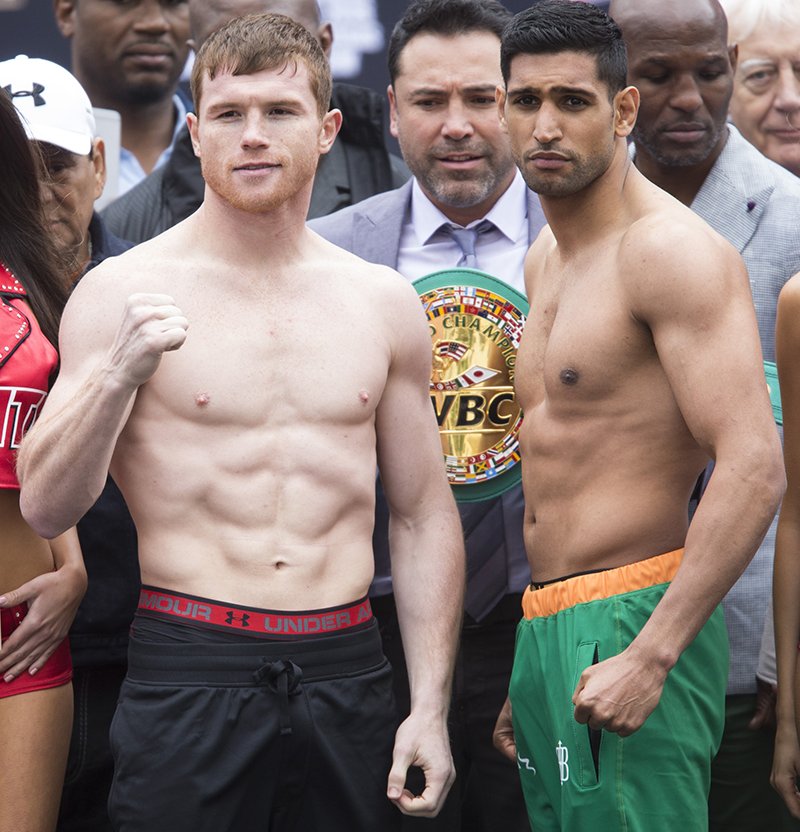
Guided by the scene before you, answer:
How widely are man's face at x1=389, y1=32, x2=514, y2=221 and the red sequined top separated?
1294 millimetres

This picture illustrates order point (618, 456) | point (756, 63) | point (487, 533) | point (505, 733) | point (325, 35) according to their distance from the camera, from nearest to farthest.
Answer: point (618, 456), point (505, 733), point (487, 533), point (325, 35), point (756, 63)

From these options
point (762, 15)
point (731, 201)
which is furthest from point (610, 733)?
point (762, 15)

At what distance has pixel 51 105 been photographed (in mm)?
3896

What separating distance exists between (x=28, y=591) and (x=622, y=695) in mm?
1263

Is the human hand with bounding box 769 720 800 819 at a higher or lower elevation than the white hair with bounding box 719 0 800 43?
lower

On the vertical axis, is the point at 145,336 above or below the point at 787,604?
above

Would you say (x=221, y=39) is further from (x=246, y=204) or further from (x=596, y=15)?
(x=596, y=15)

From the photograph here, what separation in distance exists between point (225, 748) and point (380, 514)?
3.68 ft

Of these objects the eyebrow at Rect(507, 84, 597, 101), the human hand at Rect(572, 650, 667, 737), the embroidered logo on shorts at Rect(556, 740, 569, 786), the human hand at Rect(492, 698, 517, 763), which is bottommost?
the human hand at Rect(492, 698, 517, 763)

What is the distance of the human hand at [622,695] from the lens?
9.25 feet

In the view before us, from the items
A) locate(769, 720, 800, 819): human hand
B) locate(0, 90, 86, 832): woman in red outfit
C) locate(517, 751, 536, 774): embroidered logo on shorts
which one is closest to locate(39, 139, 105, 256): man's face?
locate(0, 90, 86, 832): woman in red outfit

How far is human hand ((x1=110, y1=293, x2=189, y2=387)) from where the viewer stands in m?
2.68

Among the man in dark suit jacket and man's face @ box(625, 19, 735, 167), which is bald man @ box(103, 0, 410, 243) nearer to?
the man in dark suit jacket

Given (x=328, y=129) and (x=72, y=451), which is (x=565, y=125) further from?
(x=72, y=451)
